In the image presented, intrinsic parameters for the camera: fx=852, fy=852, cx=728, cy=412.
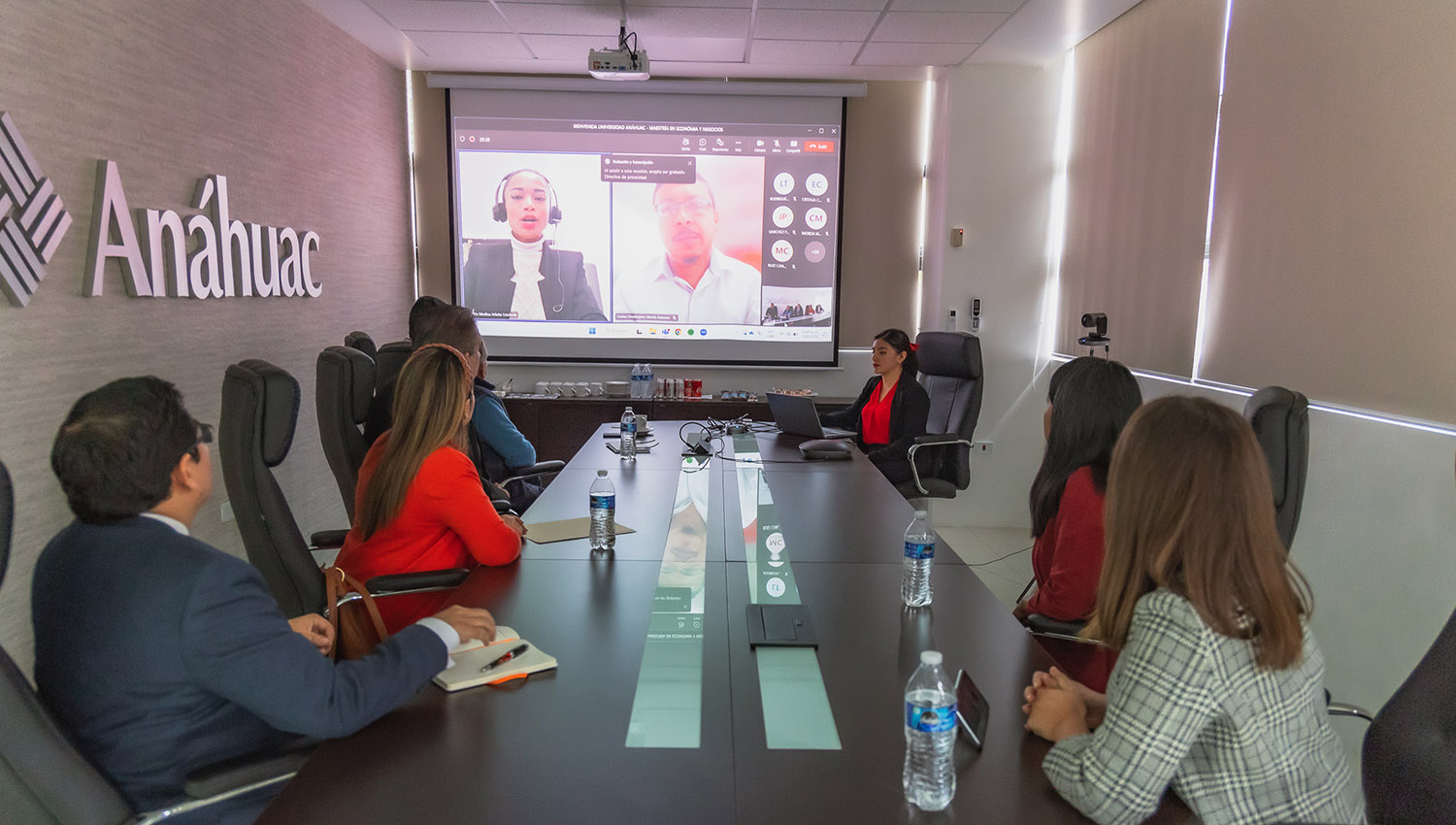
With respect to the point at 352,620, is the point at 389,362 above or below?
above

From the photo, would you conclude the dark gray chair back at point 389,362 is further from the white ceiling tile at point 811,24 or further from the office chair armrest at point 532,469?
the white ceiling tile at point 811,24

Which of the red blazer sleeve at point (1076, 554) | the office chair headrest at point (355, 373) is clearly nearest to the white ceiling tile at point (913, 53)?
the office chair headrest at point (355, 373)

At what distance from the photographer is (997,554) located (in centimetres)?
507

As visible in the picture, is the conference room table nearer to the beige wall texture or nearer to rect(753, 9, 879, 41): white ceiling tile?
the beige wall texture

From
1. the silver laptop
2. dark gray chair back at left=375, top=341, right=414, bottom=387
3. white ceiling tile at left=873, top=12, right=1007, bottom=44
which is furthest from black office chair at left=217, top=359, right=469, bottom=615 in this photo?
white ceiling tile at left=873, top=12, right=1007, bottom=44

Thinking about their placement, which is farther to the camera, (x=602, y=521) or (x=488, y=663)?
(x=602, y=521)

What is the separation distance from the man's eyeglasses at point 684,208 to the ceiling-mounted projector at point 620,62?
133 centimetres

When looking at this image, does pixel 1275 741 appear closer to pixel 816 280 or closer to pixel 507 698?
pixel 507 698

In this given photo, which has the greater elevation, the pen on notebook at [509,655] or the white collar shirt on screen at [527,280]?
the white collar shirt on screen at [527,280]

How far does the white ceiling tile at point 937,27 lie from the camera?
4430mm

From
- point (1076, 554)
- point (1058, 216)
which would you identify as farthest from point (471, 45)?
point (1076, 554)

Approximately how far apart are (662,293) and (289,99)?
256 cm

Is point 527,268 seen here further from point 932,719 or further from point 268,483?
point 932,719

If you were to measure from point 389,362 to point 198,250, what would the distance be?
3.58 feet
